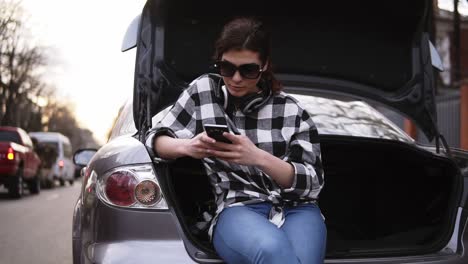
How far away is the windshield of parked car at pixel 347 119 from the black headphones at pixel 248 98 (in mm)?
842

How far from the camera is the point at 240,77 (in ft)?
8.62

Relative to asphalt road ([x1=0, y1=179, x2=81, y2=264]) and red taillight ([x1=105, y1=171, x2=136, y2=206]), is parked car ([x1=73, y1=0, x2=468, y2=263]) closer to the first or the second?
red taillight ([x1=105, y1=171, x2=136, y2=206])

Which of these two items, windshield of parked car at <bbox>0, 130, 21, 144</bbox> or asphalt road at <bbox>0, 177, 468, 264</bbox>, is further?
windshield of parked car at <bbox>0, 130, 21, 144</bbox>

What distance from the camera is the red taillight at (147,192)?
8.38 feet

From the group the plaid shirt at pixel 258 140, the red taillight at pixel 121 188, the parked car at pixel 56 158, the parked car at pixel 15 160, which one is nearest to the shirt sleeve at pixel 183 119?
the plaid shirt at pixel 258 140

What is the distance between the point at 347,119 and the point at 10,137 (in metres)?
13.4

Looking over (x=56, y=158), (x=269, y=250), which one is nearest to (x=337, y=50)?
(x=269, y=250)

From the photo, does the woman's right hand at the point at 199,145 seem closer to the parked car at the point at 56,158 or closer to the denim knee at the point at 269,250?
the denim knee at the point at 269,250

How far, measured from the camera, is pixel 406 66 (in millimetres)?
3846

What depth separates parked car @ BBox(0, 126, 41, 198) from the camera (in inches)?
571

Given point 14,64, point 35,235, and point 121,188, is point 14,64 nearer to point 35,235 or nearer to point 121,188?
point 35,235

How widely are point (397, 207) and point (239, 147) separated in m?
1.71

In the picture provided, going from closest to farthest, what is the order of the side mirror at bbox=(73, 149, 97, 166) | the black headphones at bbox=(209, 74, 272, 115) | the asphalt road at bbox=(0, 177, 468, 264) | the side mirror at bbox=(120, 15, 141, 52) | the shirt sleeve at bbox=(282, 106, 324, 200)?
the shirt sleeve at bbox=(282, 106, 324, 200)
the black headphones at bbox=(209, 74, 272, 115)
the side mirror at bbox=(120, 15, 141, 52)
the side mirror at bbox=(73, 149, 97, 166)
the asphalt road at bbox=(0, 177, 468, 264)

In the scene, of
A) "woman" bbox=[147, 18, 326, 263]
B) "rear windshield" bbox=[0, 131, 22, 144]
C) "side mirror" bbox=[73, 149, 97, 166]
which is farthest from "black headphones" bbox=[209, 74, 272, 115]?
"rear windshield" bbox=[0, 131, 22, 144]
